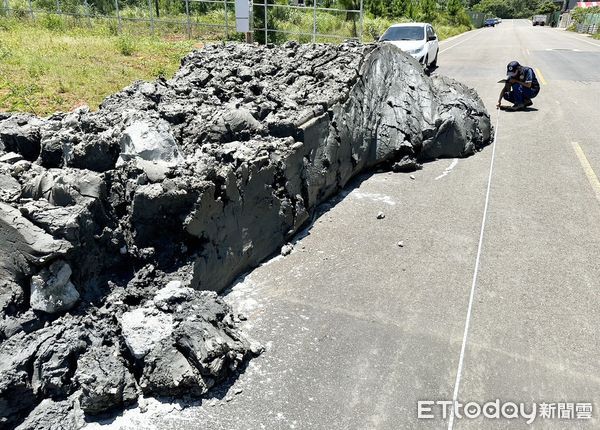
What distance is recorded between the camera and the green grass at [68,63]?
9.96m

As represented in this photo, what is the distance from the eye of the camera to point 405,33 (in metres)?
17.0

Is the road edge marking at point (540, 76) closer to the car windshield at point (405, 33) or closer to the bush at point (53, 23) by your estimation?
the car windshield at point (405, 33)

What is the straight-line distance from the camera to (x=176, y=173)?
15.1 ft

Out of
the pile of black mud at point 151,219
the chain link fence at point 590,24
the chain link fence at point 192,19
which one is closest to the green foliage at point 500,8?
the chain link fence at point 590,24

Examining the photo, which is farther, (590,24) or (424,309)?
(590,24)

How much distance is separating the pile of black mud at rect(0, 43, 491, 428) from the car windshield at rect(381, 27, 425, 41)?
10.2 metres

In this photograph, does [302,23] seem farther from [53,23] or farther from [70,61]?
[70,61]

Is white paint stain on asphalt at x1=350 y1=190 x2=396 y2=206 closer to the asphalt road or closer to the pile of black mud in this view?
the asphalt road

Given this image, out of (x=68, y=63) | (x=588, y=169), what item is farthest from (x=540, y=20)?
(x=68, y=63)

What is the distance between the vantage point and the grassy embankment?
32.8 feet

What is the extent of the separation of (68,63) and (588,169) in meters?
12.2

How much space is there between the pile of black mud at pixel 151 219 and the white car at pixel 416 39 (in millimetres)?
9541

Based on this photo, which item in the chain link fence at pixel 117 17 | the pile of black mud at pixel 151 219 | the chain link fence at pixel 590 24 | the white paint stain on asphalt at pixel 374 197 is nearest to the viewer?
the pile of black mud at pixel 151 219

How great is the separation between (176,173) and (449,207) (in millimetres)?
4133
